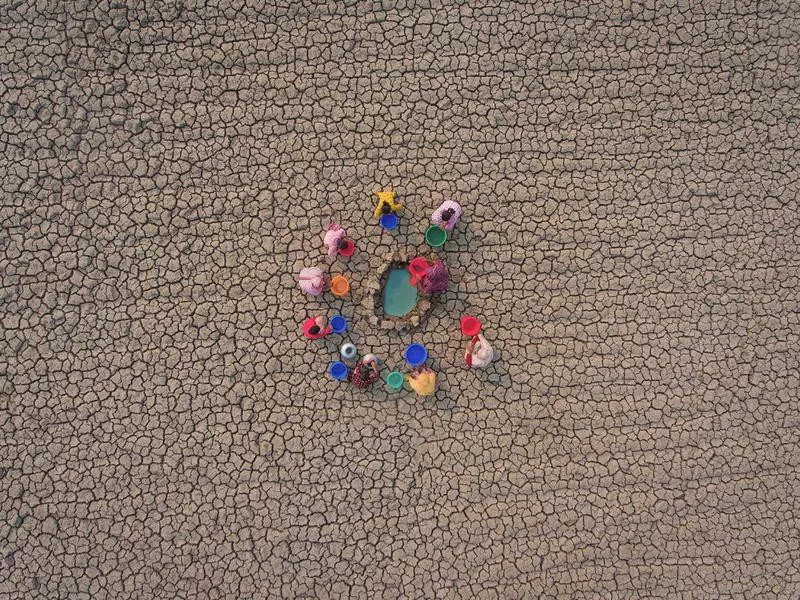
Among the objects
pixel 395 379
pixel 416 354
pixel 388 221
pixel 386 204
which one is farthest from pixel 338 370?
pixel 386 204

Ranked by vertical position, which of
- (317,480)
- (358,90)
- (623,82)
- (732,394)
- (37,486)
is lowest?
(37,486)

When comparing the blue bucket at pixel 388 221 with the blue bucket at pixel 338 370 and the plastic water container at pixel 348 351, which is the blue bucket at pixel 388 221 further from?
the blue bucket at pixel 338 370

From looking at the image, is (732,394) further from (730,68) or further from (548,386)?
(730,68)

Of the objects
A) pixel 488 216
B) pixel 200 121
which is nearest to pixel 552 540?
pixel 488 216

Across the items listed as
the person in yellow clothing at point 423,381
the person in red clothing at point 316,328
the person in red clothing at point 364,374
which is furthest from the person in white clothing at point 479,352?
the person in red clothing at point 316,328

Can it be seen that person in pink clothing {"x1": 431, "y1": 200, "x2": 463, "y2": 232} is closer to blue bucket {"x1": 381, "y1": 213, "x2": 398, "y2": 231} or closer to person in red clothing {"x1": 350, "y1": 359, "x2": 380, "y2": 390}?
blue bucket {"x1": 381, "y1": 213, "x2": 398, "y2": 231}

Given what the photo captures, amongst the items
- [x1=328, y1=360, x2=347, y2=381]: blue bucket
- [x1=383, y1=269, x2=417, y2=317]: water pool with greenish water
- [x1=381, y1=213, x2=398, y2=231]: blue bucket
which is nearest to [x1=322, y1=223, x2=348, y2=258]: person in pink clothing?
[x1=381, y1=213, x2=398, y2=231]: blue bucket
